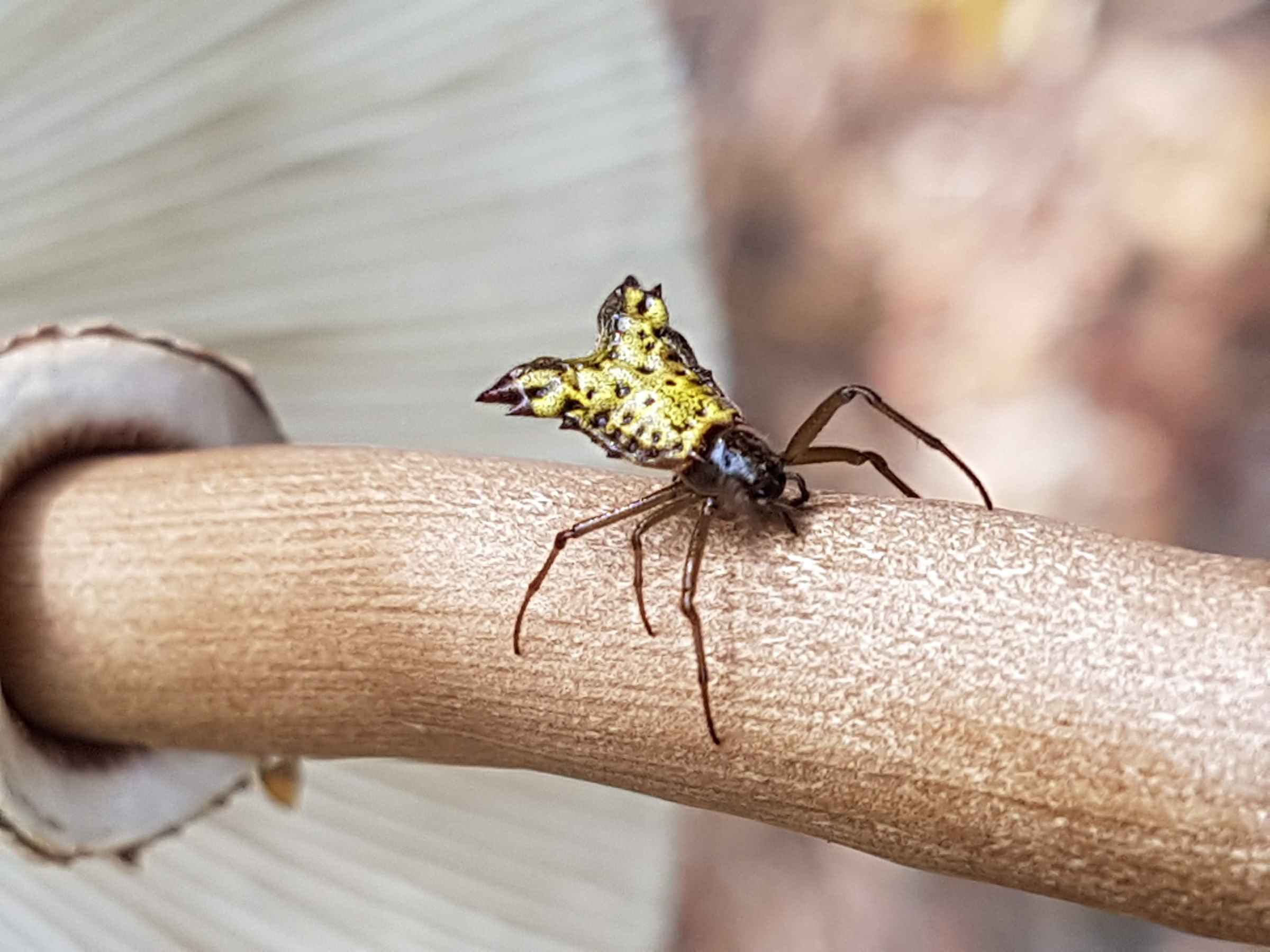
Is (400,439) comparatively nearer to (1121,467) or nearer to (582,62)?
(582,62)

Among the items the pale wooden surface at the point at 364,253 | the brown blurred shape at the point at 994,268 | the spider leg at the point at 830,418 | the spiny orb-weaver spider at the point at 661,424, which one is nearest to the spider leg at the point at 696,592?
the spiny orb-weaver spider at the point at 661,424

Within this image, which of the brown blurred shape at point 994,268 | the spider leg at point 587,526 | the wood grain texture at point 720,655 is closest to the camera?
the wood grain texture at point 720,655

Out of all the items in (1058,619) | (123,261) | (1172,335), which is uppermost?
(123,261)

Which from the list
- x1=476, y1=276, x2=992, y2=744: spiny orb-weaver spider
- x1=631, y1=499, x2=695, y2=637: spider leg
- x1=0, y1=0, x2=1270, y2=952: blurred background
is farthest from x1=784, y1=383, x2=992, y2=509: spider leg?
x1=0, y1=0, x2=1270, y2=952: blurred background

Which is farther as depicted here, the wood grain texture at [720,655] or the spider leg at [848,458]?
the spider leg at [848,458]

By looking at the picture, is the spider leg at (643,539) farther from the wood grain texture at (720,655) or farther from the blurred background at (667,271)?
the blurred background at (667,271)

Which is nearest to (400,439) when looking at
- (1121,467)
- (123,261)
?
(123,261)
